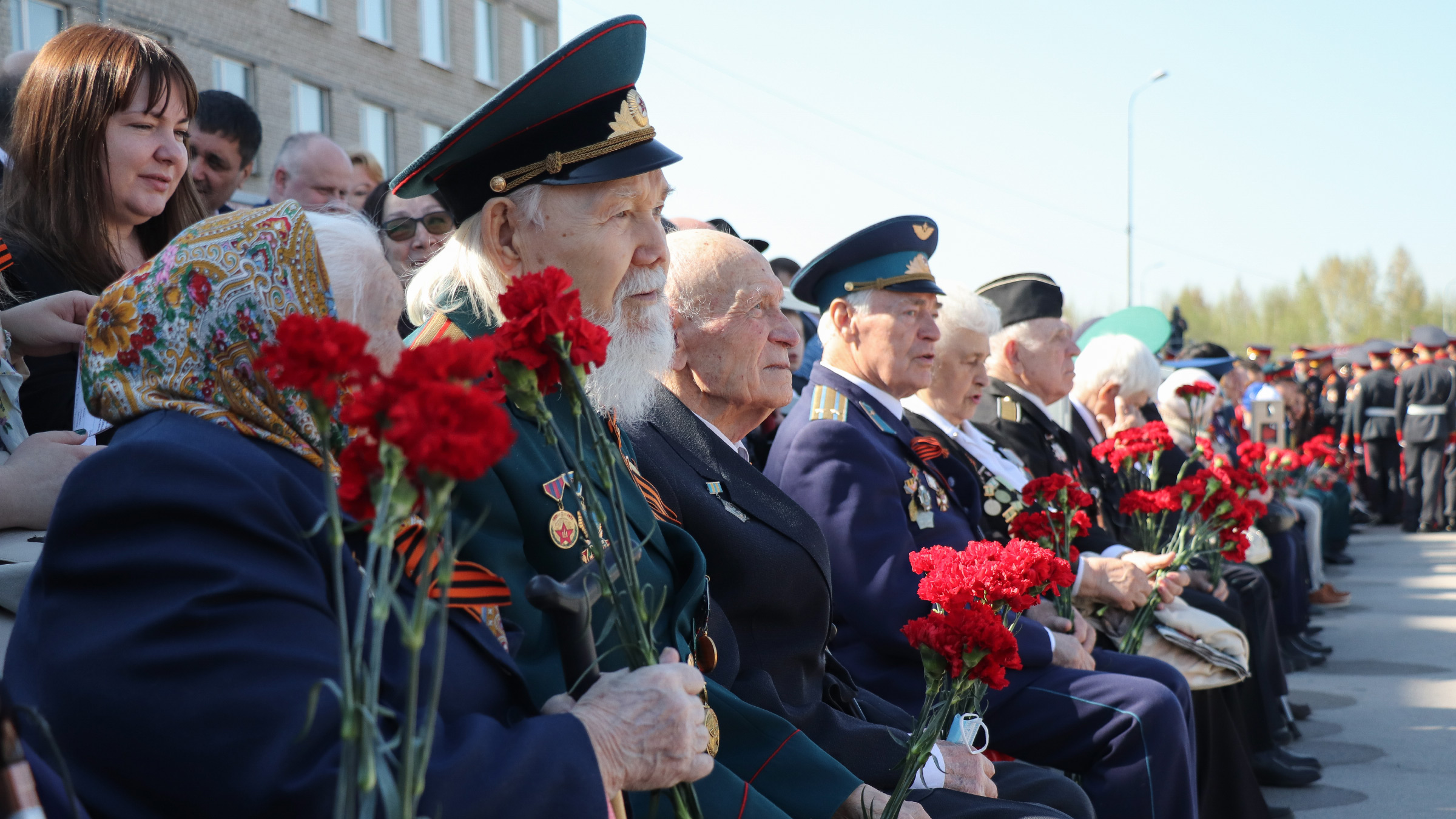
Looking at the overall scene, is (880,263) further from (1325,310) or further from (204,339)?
(1325,310)

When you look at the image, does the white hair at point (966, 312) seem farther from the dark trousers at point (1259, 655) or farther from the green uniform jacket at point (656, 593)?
the green uniform jacket at point (656, 593)

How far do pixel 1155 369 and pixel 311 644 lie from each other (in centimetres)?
577

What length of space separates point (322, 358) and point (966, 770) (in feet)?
6.10

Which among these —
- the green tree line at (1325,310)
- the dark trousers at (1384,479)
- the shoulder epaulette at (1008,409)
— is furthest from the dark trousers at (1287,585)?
the green tree line at (1325,310)

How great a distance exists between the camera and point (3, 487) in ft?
6.33

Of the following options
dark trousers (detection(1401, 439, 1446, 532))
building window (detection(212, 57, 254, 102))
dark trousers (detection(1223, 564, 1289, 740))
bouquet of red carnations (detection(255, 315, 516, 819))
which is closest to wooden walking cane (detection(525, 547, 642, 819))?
bouquet of red carnations (detection(255, 315, 516, 819))

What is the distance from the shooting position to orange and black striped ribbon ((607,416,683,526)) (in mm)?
2301

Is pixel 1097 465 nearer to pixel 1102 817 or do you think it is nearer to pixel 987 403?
pixel 987 403

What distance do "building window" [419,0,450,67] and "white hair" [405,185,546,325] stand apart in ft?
70.8

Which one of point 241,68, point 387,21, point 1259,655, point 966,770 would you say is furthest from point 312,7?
point 966,770

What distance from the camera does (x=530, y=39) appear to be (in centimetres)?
2583

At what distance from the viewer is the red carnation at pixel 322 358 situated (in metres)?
1.08

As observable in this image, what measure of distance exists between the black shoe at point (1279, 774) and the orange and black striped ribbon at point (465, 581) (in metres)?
4.24

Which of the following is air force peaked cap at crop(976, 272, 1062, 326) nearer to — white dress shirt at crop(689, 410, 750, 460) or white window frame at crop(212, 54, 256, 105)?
white dress shirt at crop(689, 410, 750, 460)
